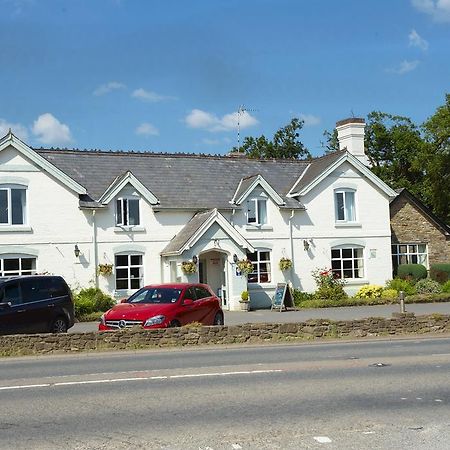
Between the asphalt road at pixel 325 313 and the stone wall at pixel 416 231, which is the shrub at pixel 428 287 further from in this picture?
the stone wall at pixel 416 231

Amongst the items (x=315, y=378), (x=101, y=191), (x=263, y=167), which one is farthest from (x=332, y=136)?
(x=315, y=378)

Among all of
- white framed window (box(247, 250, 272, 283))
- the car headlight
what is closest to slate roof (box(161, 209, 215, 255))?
white framed window (box(247, 250, 272, 283))

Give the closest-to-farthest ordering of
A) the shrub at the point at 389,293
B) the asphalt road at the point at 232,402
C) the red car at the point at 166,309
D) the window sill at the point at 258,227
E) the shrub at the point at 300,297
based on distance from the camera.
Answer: the asphalt road at the point at 232,402
the red car at the point at 166,309
the shrub at the point at 300,297
the window sill at the point at 258,227
the shrub at the point at 389,293

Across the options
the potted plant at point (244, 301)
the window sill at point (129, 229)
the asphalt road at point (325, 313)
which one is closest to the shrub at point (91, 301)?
the asphalt road at point (325, 313)

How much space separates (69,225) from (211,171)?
8548 millimetres

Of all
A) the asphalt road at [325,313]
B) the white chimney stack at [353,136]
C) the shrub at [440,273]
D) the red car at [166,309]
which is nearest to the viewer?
the red car at [166,309]

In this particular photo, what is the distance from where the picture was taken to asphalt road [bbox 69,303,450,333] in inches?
1100

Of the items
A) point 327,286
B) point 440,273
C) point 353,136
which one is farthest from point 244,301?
point 353,136

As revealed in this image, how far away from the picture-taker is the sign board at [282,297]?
33.0m

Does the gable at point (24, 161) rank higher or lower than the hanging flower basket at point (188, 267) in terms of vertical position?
higher

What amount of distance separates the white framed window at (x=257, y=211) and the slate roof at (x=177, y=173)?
3.53ft

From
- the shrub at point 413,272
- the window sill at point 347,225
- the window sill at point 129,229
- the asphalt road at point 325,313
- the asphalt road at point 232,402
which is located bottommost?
the asphalt road at point 232,402

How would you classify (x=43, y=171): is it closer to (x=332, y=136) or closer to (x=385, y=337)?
(x=385, y=337)

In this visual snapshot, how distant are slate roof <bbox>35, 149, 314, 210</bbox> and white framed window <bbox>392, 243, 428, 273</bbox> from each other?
665 cm
